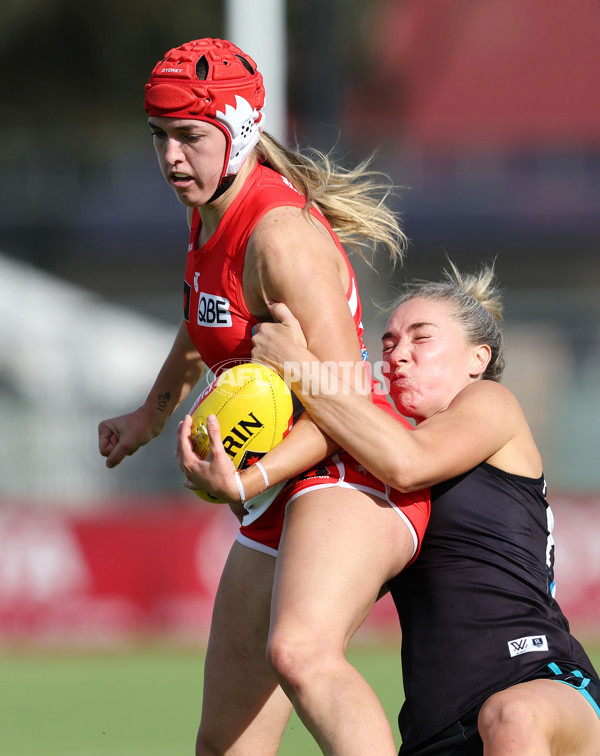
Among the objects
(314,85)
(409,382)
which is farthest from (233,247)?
(314,85)

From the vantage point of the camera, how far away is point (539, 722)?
3.12 meters

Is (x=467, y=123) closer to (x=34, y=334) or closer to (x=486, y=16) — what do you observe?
(x=486, y=16)

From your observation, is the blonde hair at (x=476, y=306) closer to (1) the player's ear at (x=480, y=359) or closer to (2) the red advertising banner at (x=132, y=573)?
(1) the player's ear at (x=480, y=359)

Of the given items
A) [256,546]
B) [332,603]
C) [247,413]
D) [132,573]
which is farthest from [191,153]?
[132,573]

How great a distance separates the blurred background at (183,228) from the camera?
33.7 ft

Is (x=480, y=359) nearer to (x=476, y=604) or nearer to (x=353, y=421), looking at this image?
(x=353, y=421)

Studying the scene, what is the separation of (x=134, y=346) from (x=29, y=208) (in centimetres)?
1348

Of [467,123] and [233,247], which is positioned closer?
[233,247]

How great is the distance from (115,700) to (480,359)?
501 cm

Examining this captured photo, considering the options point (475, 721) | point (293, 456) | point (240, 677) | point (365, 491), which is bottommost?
point (240, 677)

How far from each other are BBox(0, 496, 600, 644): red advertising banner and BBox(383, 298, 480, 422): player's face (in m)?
6.74

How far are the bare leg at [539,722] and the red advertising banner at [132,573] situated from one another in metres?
6.91

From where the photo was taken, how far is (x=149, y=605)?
10.3 meters

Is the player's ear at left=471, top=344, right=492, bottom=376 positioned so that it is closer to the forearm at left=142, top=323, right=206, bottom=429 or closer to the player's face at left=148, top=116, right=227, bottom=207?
the player's face at left=148, top=116, right=227, bottom=207
